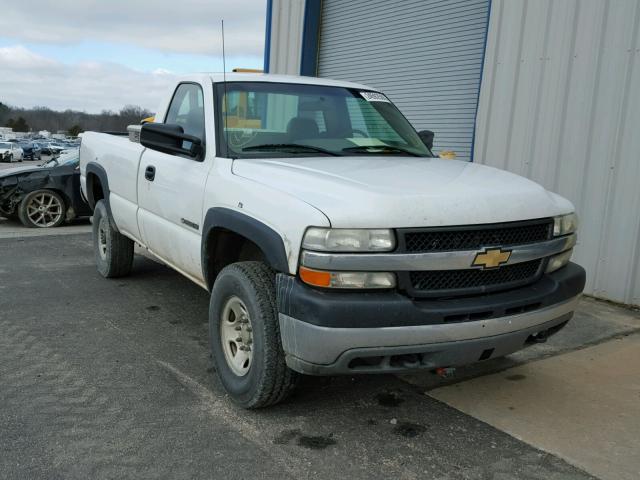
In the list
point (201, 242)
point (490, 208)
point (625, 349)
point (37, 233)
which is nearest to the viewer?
point (490, 208)

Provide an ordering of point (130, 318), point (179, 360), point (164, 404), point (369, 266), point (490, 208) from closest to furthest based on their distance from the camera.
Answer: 1. point (369, 266)
2. point (490, 208)
3. point (164, 404)
4. point (179, 360)
5. point (130, 318)

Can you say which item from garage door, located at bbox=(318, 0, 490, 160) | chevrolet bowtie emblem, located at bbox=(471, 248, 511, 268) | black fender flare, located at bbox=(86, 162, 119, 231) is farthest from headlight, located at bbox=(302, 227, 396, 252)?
garage door, located at bbox=(318, 0, 490, 160)

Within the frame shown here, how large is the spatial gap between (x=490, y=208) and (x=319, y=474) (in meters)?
1.51

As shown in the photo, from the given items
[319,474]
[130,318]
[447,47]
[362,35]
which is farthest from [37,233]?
[319,474]

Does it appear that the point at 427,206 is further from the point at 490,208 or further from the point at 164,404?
the point at 164,404

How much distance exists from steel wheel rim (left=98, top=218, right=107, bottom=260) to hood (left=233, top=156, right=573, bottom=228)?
312cm

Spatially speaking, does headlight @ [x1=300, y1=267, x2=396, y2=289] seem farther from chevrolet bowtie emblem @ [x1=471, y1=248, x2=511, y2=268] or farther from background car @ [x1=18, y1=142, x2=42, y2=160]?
background car @ [x1=18, y1=142, x2=42, y2=160]

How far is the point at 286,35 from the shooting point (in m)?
11.2

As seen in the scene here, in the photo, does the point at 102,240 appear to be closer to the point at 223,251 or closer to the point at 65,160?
the point at 223,251

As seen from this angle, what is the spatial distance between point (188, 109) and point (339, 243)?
7.73 feet

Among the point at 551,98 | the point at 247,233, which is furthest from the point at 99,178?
the point at 551,98

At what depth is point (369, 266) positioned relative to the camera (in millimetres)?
2773

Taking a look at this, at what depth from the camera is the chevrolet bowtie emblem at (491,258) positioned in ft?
9.66

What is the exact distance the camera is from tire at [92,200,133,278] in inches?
242
